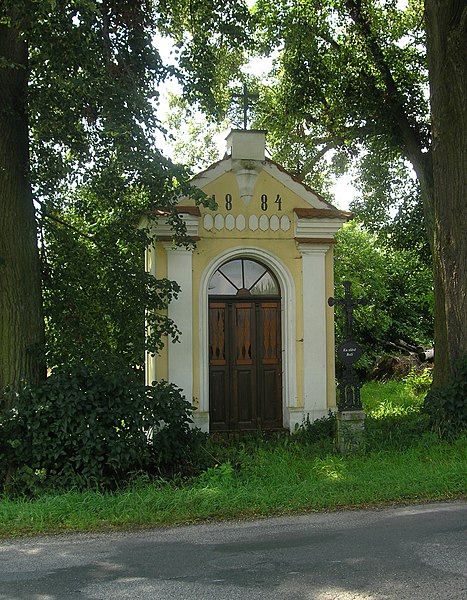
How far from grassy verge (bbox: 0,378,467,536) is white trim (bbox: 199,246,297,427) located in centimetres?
196

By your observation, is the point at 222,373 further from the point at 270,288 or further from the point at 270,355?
the point at 270,288

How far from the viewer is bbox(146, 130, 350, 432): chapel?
39.1ft

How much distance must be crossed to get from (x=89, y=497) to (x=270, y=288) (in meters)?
5.78

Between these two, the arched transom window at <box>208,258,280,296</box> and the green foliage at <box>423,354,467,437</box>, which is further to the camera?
the arched transom window at <box>208,258,280,296</box>

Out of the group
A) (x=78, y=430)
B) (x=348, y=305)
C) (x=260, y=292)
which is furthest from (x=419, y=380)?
(x=78, y=430)

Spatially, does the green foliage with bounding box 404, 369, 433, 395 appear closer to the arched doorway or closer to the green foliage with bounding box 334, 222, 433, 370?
the green foliage with bounding box 334, 222, 433, 370

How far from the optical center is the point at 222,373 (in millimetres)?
12031

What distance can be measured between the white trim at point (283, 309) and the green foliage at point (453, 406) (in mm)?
2530

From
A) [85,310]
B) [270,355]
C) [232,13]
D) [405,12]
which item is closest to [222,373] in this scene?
[270,355]

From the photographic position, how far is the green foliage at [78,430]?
8234 millimetres

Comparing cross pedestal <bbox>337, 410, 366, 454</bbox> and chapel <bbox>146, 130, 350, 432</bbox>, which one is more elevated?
chapel <bbox>146, 130, 350, 432</bbox>

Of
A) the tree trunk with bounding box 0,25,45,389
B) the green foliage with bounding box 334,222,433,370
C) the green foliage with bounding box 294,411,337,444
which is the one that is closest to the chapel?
the green foliage with bounding box 294,411,337,444

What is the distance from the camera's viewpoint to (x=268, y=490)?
24.8ft

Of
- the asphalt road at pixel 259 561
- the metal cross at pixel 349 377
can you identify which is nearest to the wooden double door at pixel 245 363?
the metal cross at pixel 349 377
